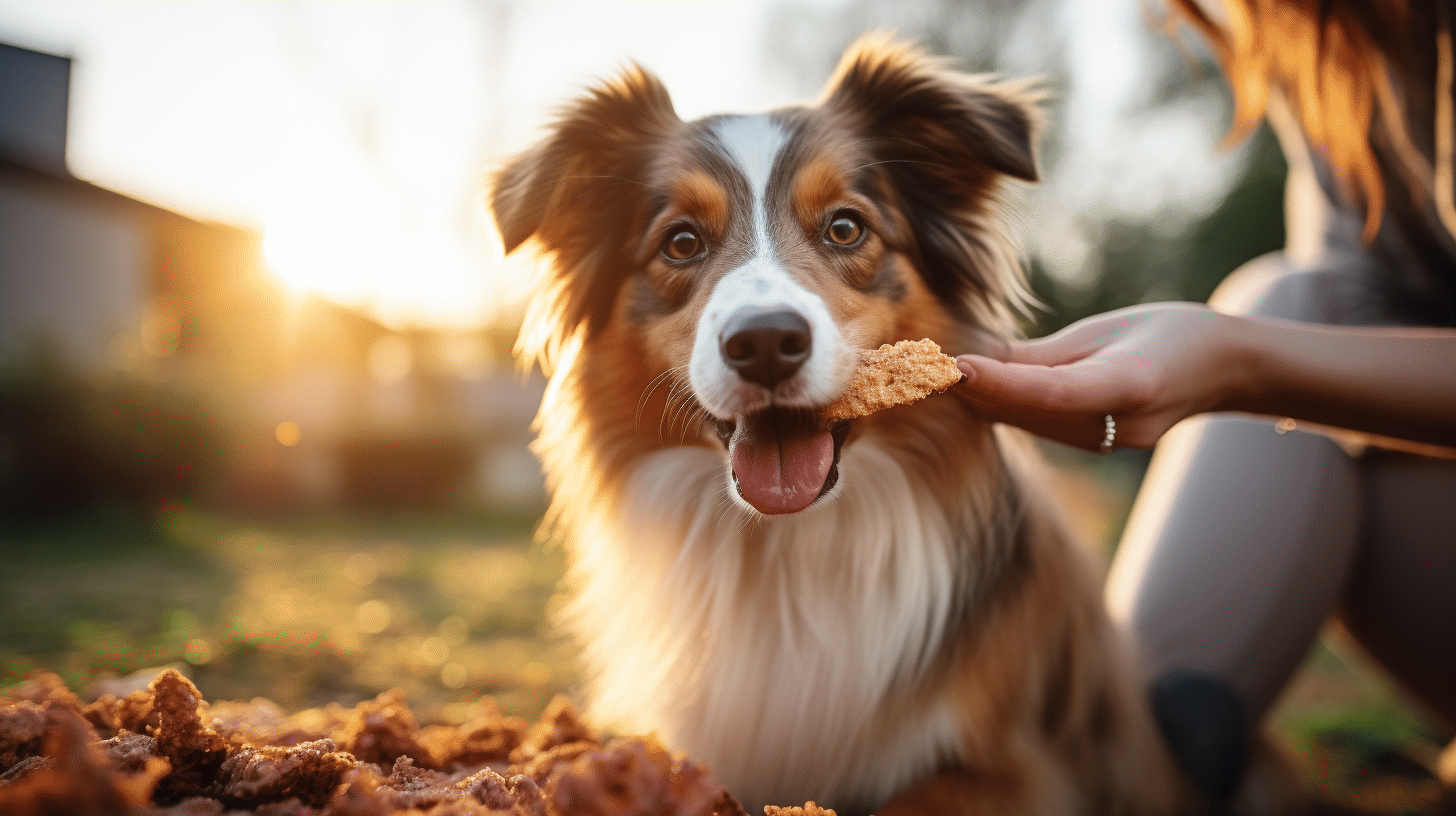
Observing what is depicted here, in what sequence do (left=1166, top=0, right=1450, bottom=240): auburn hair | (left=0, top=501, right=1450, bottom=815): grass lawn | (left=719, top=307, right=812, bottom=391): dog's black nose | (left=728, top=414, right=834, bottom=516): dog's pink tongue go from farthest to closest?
(left=0, top=501, right=1450, bottom=815): grass lawn < (left=1166, top=0, right=1450, bottom=240): auburn hair < (left=728, top=414, right=834, bottom=516): dog's pink tongue < (left=719, top=307, right=812, bottom=391): dog's black nose

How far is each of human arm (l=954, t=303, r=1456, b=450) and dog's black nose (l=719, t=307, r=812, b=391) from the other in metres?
0.41

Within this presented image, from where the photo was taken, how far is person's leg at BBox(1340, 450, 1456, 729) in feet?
8.30

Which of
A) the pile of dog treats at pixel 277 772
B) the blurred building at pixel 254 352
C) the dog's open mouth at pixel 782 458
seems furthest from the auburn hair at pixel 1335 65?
the blurred building at pixel 254 352

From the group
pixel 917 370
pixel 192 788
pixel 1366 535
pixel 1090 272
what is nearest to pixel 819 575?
pixel 917 370

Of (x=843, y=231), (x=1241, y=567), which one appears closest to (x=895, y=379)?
(x=843, y=231)

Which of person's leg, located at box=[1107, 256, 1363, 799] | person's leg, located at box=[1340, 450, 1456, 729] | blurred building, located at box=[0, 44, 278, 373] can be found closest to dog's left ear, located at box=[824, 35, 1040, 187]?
person's leg, located at box=[1107, 256, 1363, 799]

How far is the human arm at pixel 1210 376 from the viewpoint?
72.3 inches

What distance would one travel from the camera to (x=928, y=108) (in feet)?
8.11

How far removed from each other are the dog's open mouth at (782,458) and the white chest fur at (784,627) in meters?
0.20

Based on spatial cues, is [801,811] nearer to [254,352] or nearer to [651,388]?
[651,388]

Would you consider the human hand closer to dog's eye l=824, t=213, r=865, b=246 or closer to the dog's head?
the dog's head

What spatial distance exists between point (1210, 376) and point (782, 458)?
1085 mm

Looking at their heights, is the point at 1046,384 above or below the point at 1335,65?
below

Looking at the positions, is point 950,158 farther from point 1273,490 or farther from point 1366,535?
point 1366,535
